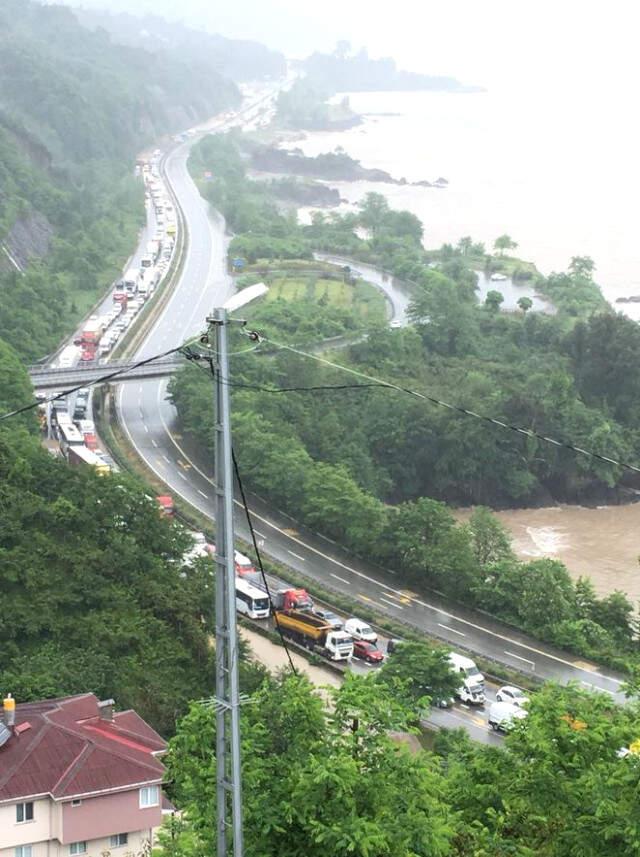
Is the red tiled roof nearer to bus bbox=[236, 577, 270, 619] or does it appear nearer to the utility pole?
the utility pole

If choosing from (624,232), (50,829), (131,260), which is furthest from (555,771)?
(624,232)

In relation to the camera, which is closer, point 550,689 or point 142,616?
point 550,689

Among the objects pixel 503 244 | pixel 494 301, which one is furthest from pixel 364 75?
pixel 494 301

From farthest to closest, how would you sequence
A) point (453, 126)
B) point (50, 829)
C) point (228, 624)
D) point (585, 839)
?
point (453, 126) → point (50, 829) → point (585, 839) → point (228, 624)

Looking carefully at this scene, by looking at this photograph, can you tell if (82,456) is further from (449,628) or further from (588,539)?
(588,539)

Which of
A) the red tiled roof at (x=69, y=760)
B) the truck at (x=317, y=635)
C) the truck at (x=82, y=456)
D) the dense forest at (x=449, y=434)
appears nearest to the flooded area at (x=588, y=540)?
the dense forest at (x=449, y=434)

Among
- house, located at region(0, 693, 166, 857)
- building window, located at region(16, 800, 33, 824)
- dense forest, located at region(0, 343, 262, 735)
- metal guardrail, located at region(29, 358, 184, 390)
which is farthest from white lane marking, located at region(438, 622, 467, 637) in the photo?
building window, located at region(16, 800, 33, 824)

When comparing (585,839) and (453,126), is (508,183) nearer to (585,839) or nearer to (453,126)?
(453,126)
